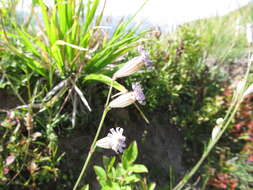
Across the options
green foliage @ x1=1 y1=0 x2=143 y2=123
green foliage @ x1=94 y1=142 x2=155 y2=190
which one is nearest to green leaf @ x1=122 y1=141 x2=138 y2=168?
green foliage @ x1=94 y1=142 x2=155 y2=190

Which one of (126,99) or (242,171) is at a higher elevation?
(126,99)

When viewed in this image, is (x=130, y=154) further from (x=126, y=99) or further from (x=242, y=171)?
(x=242, y=171)

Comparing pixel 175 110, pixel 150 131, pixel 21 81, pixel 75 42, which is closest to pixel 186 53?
pixel 175 110

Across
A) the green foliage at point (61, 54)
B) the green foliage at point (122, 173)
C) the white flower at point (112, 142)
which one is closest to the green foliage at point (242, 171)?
the green foliage at point (122, 173)

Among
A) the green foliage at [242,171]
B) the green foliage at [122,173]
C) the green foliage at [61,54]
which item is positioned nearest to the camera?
the green foliage at [122,173]

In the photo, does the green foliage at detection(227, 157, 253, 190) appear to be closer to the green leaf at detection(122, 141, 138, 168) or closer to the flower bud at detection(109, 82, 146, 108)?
the green leaf at detection(122, 141, 138, 168)

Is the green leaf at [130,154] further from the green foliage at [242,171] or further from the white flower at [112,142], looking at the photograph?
the green foliage at [242,171]

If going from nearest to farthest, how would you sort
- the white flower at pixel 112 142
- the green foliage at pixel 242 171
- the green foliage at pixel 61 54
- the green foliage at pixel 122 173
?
the white flower at pixel 112 142, the green foliage at pixel 122 173, the green foliage at pixel 61 54, the green foliage at pixel 242 171

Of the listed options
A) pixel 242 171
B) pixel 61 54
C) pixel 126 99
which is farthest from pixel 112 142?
pixel 242 171

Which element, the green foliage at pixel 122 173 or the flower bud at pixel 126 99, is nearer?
the flower bud at pixel 126 99
